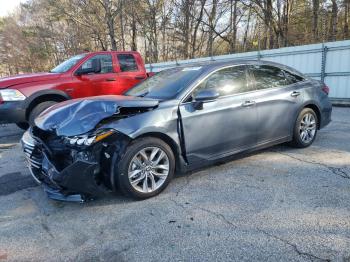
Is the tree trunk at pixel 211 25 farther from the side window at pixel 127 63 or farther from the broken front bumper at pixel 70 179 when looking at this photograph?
the broken front bumper at pixel 70 179

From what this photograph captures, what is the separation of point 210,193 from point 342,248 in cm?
154

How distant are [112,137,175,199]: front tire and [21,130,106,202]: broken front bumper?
26cm

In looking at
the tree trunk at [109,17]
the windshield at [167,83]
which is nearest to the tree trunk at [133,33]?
the tree trunk at [109,17]

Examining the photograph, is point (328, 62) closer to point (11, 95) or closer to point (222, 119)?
point (222, 119)

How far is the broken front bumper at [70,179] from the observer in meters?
3.13

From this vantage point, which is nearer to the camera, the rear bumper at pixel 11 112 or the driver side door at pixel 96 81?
the rear bumper at pixel 11 112

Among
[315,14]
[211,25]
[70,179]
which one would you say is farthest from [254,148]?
[211,25]

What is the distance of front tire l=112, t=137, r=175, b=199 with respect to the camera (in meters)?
3.35

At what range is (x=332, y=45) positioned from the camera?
10039 mm

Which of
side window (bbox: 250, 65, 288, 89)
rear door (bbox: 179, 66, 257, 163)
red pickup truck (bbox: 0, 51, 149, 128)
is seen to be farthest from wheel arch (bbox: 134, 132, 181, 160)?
red pickup truck (bbox: 0, 51, 149, 128)

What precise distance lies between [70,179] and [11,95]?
4.14 meters

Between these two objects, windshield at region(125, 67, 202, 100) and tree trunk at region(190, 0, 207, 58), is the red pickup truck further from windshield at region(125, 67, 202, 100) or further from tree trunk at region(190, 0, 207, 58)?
tree trunk at region(190, 0, 207, 58)

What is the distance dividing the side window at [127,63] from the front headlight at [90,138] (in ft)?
16.3

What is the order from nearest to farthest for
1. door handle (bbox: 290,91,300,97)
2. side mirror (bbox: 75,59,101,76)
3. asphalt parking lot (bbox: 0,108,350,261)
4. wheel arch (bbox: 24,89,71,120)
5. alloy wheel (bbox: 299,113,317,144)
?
1. asphalt parking lot (bbox: 0,108,350,261)
2. door handle (bbox: 290,91,300,97)
3. alloy wheel (bbox: 299,113,317,144)
4. wheel arch (bbox: 24,89,71,120)
5. side mirror (bbox: 75,59,101,76)
